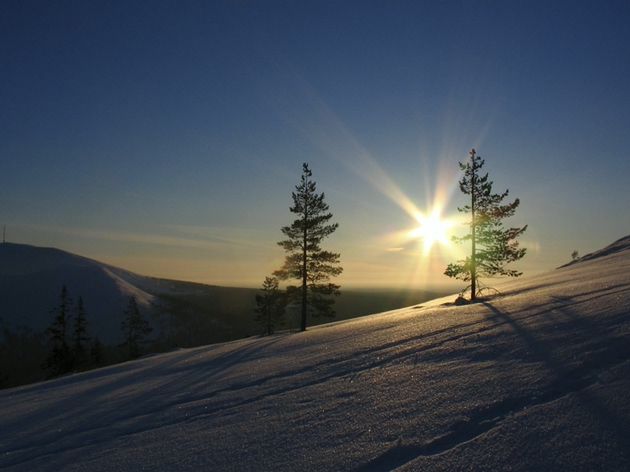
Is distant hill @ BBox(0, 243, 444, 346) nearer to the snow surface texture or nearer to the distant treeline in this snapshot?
the distant treeline

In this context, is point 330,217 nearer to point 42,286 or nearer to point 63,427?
point 63,427

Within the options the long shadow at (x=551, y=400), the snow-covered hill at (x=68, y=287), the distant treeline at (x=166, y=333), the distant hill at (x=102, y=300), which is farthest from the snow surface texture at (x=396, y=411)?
the snow-covered hill at (x=68, y=287)

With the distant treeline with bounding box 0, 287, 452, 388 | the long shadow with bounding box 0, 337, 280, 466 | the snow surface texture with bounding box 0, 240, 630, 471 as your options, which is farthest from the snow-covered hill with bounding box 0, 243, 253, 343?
the snow surface texture with bounding box 0, 240, 630, 471

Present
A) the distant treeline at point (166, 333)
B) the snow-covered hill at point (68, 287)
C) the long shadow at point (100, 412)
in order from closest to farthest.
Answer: the long shadow at point (100, 412), the distant treeline at point (166, 333), the snow-covered hill at point (68, 287)

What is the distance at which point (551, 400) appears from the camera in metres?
4.21

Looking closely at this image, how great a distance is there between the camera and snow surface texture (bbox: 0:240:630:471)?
3584 millimetres

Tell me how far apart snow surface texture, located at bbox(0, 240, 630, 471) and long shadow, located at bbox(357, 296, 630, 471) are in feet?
0.05

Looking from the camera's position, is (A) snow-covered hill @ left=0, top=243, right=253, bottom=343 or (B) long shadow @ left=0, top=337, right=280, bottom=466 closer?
(B) long shadow @ left=0, top=337, right=280, bottom=466

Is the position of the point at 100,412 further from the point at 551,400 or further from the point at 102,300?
the point at 102,300

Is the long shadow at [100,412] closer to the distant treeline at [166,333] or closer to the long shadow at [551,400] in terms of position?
the long shadow at [551,400]

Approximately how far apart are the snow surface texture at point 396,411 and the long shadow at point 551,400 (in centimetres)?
2

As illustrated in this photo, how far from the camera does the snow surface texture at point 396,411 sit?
358 cm

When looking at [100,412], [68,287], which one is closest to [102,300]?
[68,287]

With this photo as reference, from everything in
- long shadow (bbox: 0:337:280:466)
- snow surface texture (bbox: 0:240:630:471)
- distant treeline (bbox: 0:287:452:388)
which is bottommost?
distant treeline (bbox: 0:287:452:388)
